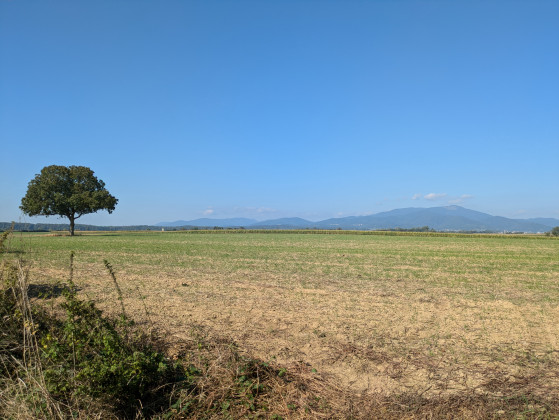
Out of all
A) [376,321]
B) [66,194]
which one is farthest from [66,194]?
[376,321]

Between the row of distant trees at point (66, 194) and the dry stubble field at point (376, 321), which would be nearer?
the dry stubble field at point (376, 321)

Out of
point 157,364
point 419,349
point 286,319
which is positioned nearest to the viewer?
point 157,364

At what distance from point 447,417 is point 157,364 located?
382 cm

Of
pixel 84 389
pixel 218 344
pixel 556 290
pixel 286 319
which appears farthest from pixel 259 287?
pixel 556 290

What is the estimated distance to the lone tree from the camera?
61.2 m

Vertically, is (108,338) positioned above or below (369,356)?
above

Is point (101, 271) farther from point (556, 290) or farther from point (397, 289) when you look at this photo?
point (556, 290)

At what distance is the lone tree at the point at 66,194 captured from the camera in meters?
61.2

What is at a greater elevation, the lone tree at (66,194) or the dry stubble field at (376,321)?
the lone tree at (66,194)

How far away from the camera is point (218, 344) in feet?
20.4

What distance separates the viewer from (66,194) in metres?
63.9

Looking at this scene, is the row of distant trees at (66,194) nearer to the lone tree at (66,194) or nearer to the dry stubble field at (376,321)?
the lone tree at (66,194)

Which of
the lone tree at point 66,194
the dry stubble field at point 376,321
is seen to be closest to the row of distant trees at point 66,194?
the lone tree at point 66,194

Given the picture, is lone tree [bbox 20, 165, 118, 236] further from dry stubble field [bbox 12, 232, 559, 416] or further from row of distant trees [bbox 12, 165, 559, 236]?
dry stubble field [bbox 12, 232, 559, 416]
